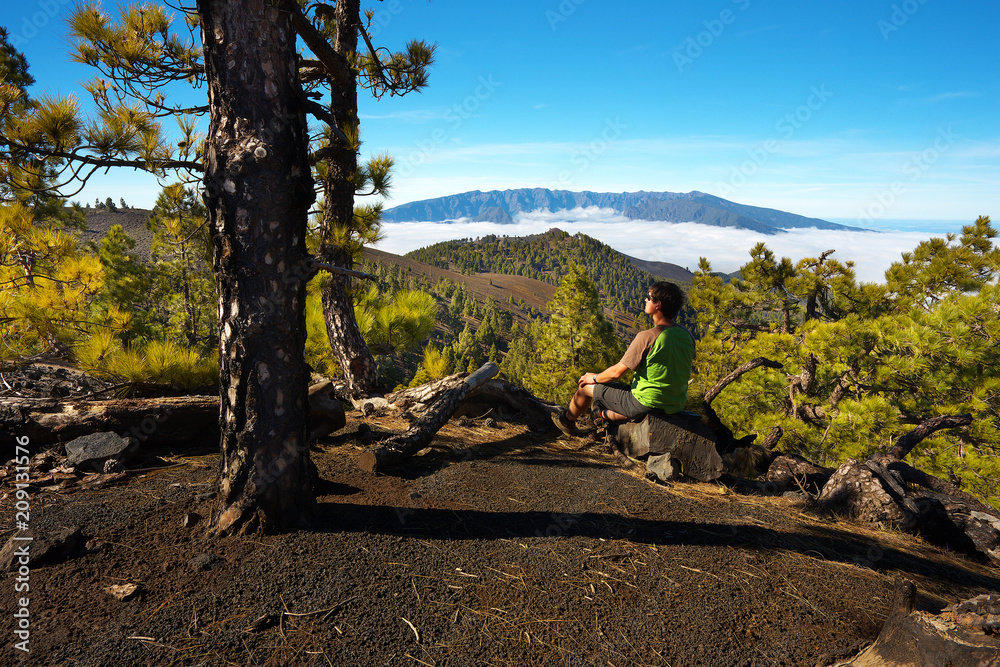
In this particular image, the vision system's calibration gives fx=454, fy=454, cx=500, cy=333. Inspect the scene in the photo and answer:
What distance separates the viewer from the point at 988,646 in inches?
71.4

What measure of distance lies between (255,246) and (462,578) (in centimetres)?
250

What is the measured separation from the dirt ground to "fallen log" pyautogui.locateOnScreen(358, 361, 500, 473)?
183 mm

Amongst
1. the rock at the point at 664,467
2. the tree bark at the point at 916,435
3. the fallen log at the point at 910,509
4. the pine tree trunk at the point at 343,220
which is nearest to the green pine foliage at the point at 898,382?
the tree bark at the point at 916,435

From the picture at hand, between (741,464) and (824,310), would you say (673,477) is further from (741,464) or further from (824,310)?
(824,310)

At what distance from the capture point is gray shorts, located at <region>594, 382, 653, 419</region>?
16.0 ft

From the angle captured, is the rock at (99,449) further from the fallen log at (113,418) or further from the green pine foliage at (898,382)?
the green pine foliage at (898,382)

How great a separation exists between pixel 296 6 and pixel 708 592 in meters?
4.69

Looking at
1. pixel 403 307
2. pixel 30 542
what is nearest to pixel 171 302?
pixel 403 307

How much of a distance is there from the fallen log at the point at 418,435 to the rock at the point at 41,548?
1.98m

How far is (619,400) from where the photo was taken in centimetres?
507

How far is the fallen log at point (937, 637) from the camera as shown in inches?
72.4

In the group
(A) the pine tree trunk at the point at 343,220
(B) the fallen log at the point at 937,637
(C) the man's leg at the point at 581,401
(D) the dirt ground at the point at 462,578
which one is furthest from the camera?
(A) the pine tree trunk at the point at 343,220

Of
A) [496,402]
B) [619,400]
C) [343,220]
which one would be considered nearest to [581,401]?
[619,400]

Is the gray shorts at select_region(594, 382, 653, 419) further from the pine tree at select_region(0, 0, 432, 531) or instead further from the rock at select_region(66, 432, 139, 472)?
the rock at select_region(66, 432, 139, 472)
